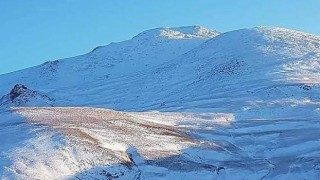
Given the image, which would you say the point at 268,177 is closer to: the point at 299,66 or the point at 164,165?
the point at 164,165

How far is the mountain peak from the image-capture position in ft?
412

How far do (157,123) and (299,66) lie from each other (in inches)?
1334

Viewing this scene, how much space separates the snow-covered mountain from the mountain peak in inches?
10.2

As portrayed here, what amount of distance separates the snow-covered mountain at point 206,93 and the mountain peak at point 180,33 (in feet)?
0.85

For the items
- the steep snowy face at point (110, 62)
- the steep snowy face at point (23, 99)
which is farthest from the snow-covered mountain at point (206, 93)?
the steep snowy face at point (23, 99)

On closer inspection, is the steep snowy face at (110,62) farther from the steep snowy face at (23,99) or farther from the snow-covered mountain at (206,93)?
the steep snowy face at (23,99)

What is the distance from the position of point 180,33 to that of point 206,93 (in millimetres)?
69200

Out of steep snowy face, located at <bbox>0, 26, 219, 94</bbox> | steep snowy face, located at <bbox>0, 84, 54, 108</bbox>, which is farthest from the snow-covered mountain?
steep snowy face, located at <bbox>0, 84, 54, 108</bbox>

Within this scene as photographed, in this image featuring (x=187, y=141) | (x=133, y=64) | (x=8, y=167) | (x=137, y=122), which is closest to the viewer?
(x=8, y=167)

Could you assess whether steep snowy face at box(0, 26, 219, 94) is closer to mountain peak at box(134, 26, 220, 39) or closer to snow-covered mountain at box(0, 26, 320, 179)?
mountain peak at box(134, 26, 220, 39)

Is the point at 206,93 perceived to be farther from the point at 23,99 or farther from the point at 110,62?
the point at 110,62

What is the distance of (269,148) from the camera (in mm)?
37406

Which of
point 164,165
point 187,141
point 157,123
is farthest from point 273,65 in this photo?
point 164,165

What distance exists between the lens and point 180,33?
5207 inches
